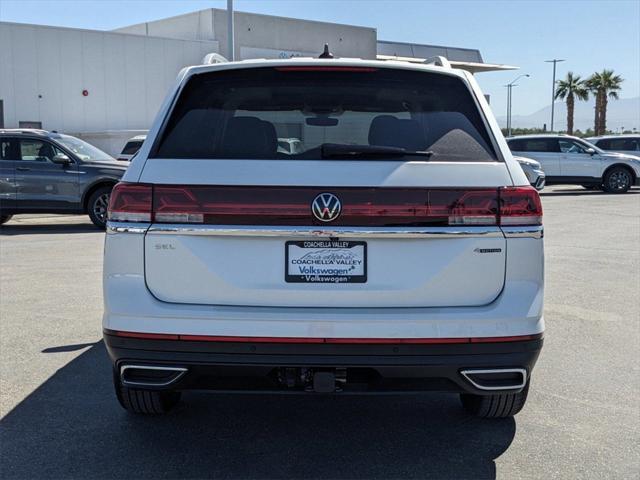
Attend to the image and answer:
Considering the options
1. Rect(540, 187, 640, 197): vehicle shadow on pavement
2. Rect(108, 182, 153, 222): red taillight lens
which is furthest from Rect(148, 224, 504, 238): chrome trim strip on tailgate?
Rect(540, 187, 640, 197): vehicle shadow on pavement

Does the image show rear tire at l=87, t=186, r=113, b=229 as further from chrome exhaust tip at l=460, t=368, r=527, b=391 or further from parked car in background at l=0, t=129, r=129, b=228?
chrome exhaust tip at l=460, t=368, r=527, b=391

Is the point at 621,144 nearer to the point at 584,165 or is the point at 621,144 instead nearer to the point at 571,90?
the point at 584,165

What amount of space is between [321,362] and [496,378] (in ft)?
2.64

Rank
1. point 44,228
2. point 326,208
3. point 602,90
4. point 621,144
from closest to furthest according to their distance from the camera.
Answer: point 326,208, point 44,228, point 621,144, point 602,90

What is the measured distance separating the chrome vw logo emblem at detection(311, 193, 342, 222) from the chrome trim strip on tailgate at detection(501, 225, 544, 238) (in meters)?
0.74

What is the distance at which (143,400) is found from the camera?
165 inches

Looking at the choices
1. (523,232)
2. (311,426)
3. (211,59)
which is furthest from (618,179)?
(523,232)

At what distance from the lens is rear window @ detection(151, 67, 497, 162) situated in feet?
12.1

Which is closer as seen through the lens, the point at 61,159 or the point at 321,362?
the point at 321,362

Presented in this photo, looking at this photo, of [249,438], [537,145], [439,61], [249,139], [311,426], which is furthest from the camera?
[537,145]

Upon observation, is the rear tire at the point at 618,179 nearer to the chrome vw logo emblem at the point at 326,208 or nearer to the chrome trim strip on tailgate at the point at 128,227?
the chrome vw logo emblem at the point at 326,208

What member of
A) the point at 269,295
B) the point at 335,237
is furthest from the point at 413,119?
the point at 269,295

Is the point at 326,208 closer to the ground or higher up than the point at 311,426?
higher up

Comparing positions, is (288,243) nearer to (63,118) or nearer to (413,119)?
(413,119)
